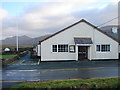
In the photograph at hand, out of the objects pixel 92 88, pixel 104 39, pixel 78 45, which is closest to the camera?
pixel 92 88

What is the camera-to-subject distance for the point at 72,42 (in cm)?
1658

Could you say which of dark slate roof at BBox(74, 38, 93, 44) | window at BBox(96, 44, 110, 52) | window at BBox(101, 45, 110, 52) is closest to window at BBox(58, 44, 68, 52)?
dark slate roof at BBox(74, 38, 93, 44)

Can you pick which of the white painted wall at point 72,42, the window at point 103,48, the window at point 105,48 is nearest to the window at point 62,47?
the white painted wall at point 72,42

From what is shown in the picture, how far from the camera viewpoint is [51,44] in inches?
640

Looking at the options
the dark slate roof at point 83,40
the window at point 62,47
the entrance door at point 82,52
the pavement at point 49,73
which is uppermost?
the dark slate roof at point 83,40

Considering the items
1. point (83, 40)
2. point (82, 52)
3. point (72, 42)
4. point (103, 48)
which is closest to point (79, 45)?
point (83, 40)

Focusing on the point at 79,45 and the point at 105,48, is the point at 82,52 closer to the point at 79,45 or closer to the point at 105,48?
the point at 79,45

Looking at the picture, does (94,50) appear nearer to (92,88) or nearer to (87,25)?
(87,25)

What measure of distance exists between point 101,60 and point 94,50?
6.16ft

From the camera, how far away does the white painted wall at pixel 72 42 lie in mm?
16250

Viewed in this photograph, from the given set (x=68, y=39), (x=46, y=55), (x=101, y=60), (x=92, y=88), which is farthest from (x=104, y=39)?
(x=92, y=88)

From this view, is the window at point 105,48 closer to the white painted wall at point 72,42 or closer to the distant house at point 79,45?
the distant house at point 79,45

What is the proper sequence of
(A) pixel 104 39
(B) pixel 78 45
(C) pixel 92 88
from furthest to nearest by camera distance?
(A) pixel 104 39, (B) pixel 78 45, (C) pixel 92 88

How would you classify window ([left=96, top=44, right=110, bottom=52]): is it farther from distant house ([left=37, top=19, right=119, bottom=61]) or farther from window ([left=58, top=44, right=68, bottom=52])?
window ([left=58, top=44, right=68, bottom=52])
